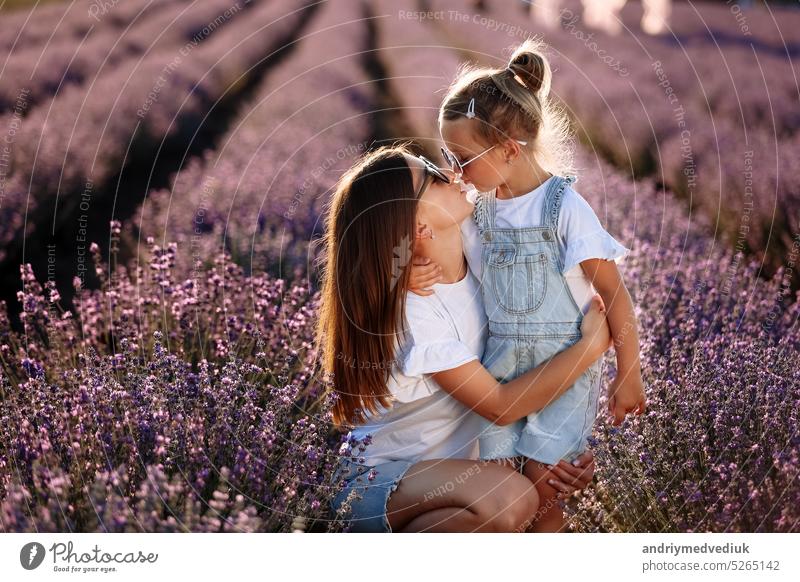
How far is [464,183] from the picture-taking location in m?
2.65

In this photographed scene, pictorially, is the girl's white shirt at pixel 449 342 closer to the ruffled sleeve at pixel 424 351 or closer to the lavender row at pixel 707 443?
the ruffled sleeve at pixel 424 351

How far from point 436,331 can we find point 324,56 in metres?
10.1

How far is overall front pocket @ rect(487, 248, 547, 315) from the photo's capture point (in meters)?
2.61

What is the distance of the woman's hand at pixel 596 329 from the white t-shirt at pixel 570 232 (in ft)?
0.20

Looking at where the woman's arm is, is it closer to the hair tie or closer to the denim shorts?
the denim shorts

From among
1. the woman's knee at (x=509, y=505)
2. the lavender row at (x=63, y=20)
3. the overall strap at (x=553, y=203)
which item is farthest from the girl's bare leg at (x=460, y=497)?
the lavender row at (x=63, y=20)

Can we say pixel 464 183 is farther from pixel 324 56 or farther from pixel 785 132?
pixel 324 56

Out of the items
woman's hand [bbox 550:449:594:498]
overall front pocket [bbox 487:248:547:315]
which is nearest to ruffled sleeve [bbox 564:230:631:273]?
overall front pocket [bbox 487:248:547:315]

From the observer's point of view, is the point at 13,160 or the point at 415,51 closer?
the point at 13,160

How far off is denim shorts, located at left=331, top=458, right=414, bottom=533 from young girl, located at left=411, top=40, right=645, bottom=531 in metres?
0.29

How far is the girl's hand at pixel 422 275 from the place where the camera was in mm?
2455

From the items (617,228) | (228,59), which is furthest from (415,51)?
(617,228)

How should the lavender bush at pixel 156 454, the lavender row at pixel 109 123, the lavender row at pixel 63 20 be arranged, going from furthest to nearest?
the lavender row at pixel 63 20, the lavender row at pixel 109 123, the lavender bush at pixel 156 454
